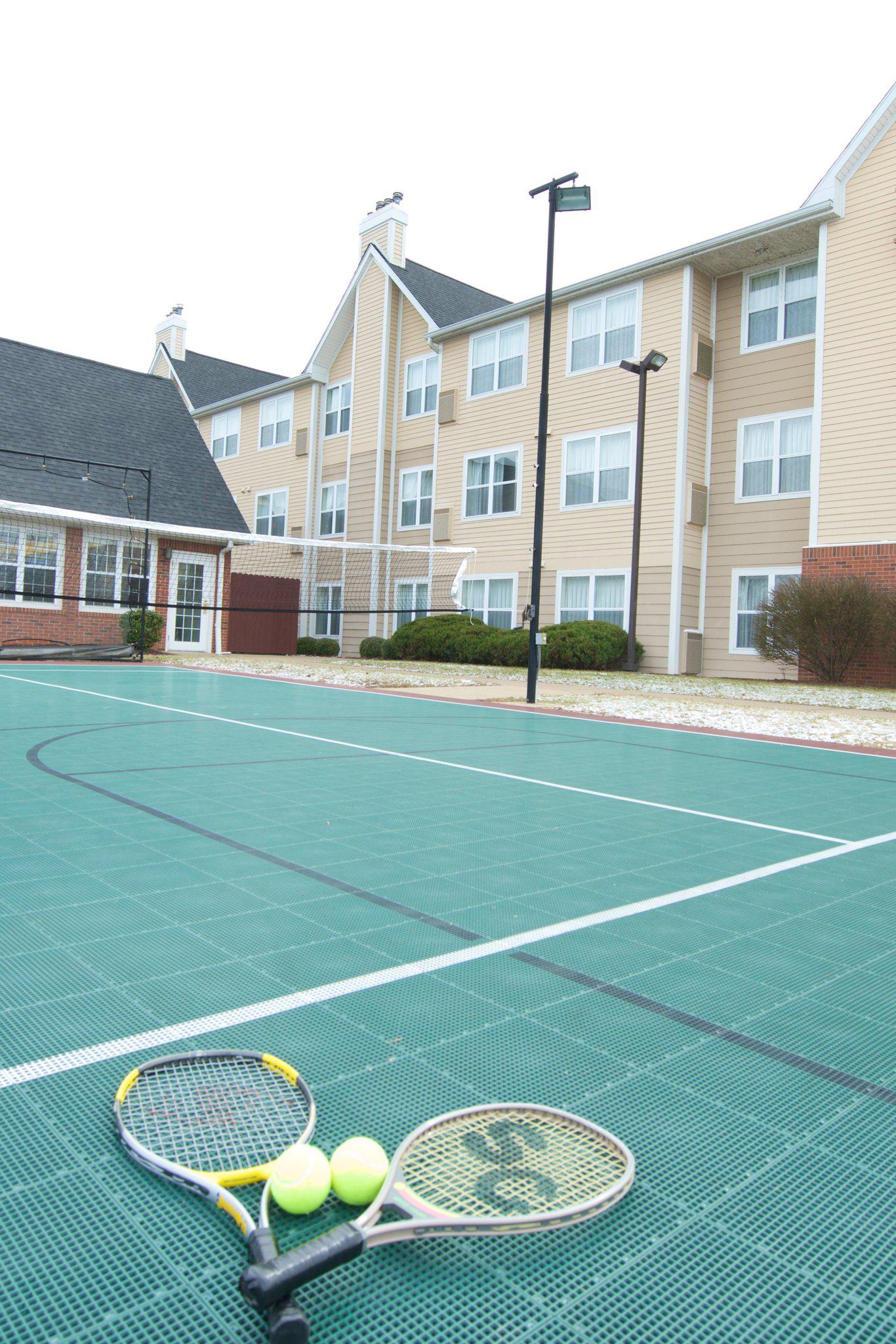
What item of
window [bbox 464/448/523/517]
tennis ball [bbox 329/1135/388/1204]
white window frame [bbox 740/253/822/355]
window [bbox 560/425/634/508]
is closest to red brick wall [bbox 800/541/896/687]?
white window frame [bbox 740/253/822/355]

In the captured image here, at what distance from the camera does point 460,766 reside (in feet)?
27.1

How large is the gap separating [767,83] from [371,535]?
20.0m

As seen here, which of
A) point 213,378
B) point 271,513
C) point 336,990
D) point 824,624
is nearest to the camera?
point 336,990

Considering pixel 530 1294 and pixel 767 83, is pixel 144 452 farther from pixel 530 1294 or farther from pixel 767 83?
pixel 530 1294

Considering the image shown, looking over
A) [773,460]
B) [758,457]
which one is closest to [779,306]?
[758,457]

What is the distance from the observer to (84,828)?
17.5ft

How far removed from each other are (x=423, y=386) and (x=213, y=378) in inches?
583

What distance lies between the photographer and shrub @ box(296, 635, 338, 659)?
31.4 meters

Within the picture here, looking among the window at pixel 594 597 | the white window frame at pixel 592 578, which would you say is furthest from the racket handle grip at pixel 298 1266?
the window at pixel 594 597

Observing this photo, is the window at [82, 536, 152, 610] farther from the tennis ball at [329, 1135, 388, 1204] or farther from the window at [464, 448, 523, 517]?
the tennis ball at [329, 1135, 388, 1204]

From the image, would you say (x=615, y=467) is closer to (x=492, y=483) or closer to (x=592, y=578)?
(x=592, y=578)

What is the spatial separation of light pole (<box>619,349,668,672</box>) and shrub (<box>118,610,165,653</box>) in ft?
39.5

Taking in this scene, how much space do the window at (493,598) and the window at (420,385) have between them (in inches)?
260

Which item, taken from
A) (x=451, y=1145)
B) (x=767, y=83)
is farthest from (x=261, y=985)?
(x=767, y=83)
